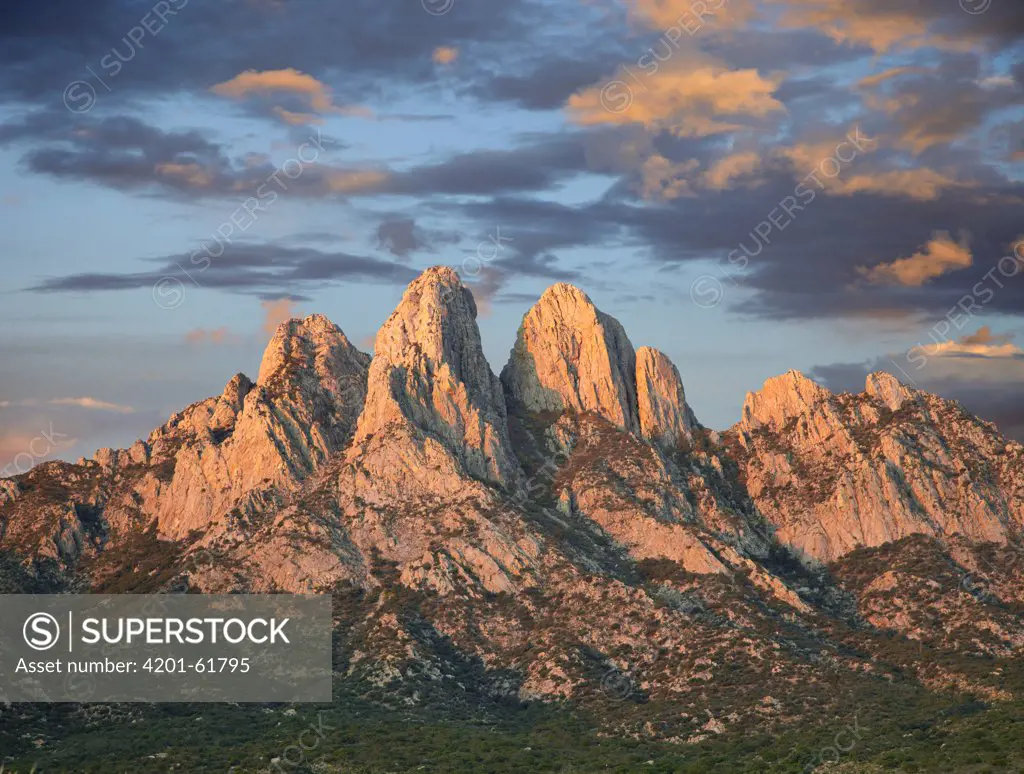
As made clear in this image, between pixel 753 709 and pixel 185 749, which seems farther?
pixel 753 709

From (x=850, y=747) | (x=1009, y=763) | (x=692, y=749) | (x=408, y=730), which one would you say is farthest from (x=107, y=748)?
(x=1009, y=763)

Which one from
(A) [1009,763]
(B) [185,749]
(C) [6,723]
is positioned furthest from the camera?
(C) [6,723]

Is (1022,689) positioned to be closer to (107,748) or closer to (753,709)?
(753,709)

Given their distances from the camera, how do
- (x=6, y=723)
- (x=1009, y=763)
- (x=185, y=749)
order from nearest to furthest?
1. (x=1009, y=763)
2. (x=185, y=749)
3. (x=6, y=723)

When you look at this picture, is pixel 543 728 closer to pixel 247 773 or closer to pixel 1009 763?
pixel 247 773

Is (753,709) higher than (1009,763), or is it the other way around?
(753,709)

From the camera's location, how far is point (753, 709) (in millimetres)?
197875

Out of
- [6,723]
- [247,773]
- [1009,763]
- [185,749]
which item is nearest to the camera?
[1009,763]

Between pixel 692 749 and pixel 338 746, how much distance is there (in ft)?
138

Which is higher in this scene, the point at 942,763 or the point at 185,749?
the point at 185,749

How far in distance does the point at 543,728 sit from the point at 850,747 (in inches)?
1707

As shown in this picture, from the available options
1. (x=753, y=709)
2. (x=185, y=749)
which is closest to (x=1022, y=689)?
(x=753, y=709)

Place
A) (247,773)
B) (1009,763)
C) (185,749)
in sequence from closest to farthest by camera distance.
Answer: (1009,763)
(247,773)
(185,749)

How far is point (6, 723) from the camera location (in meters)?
198
